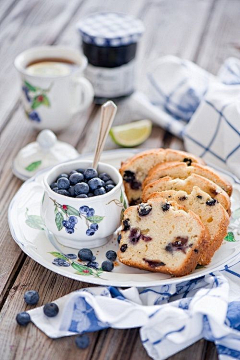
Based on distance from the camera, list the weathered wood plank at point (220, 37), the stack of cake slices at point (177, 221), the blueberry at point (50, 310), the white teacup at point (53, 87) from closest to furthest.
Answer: the blueberry at point (50, 310), the stack of cake slices at point (177, 221), the white teacup at point (53, 87), the weathered wood plank at point (220, 37)

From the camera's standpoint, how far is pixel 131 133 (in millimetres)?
2582

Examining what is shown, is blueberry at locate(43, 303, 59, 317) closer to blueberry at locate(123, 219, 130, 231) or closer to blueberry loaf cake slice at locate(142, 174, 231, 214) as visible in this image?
blueberry at locate(123, 219, 130, 231)

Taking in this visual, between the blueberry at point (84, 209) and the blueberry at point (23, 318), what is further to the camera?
the blueberry at point (84, 209)

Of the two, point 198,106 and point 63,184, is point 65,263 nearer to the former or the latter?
point 63,184

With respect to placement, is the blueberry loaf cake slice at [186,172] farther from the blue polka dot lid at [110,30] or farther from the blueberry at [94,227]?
the blue polka dot lid at [110,30]

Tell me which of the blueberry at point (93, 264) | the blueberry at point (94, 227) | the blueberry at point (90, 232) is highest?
the blueberry at point (94, 227)

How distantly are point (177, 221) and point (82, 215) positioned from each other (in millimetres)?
313

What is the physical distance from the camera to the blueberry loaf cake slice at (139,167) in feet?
6.85

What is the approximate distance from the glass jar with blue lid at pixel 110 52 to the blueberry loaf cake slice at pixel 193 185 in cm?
100

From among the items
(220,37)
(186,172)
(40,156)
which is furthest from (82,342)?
(220,37)

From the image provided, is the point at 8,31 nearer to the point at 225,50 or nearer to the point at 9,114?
the point at 9,114

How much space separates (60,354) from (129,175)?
0.79 m

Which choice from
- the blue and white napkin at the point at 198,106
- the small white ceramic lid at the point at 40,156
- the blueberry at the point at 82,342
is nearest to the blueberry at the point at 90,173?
the small white ceramic lid at the point at 40,156

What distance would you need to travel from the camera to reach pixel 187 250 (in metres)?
1.72
